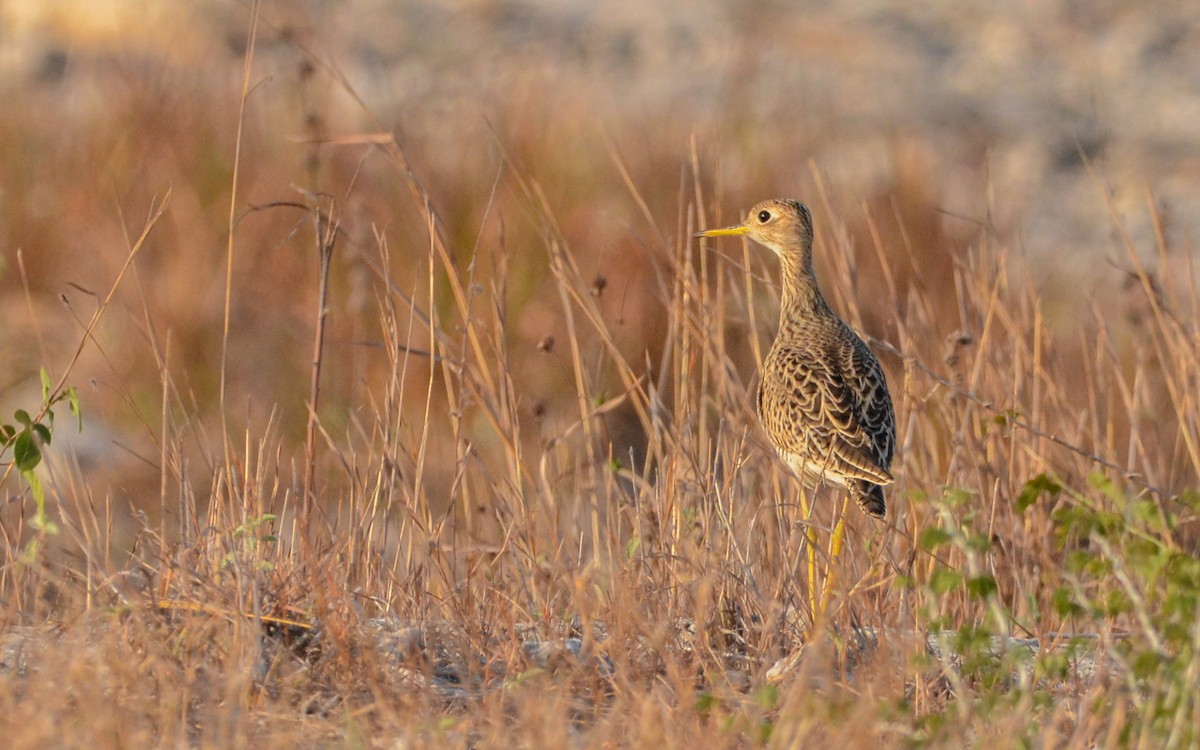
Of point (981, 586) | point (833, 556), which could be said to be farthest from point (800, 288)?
point (981, 586)

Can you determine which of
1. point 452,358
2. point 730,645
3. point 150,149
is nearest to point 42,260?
point 150,149

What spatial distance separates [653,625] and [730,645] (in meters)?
0.41

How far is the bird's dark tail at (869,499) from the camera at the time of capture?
470 centimetres

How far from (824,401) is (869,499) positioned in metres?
0.37

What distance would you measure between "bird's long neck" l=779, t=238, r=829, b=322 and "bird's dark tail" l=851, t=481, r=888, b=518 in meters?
0.80

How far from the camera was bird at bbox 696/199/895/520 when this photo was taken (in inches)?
189

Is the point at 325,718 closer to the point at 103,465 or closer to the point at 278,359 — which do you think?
the point at 103,465

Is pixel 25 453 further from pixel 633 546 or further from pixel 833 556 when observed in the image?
pixel 833 556

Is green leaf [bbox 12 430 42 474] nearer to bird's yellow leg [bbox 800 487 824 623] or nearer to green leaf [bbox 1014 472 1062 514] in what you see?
bird's yellow leg [bbox 800 487 824 623]

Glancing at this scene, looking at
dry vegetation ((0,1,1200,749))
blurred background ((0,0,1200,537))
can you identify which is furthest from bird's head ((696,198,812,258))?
blurred background ((0,0,1200,537))

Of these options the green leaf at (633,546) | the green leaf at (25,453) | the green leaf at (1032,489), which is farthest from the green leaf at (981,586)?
the green leaf at (25,453)

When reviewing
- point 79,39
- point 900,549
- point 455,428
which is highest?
point 79,39

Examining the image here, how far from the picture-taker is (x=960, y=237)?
388 inches

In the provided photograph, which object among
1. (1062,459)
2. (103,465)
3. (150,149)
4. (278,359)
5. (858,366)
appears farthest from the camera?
(150,149)
